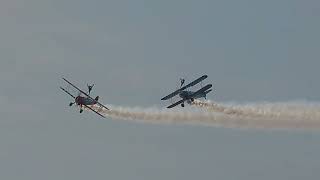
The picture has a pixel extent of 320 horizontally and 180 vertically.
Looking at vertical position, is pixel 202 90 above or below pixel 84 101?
above

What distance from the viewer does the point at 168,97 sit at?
186875mm

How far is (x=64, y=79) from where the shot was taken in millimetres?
186375

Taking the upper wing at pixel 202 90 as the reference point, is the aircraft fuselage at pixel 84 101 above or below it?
below

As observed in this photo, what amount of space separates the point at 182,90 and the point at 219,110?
10.7 m

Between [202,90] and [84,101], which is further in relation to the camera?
[84,101]

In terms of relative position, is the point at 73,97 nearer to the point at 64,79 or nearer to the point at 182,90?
the point at 64,79

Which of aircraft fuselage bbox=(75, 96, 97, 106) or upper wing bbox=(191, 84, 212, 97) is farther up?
upper wing bbox=(191, 84, 212, 97)

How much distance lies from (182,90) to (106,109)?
1653cm

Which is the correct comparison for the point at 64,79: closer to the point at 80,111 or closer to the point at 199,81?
the point at 80,111

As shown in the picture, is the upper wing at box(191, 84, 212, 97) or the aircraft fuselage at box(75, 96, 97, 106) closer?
the upper wing at box(191, 84, 212, 97)

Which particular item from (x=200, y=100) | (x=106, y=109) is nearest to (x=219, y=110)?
(x=200, y=100)

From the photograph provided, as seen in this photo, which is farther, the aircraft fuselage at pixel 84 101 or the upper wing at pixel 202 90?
the aircraft fuselage at pixel 84 101

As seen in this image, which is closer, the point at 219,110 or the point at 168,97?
the point at 219,110

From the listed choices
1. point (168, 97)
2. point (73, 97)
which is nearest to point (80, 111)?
point (73, 97)
